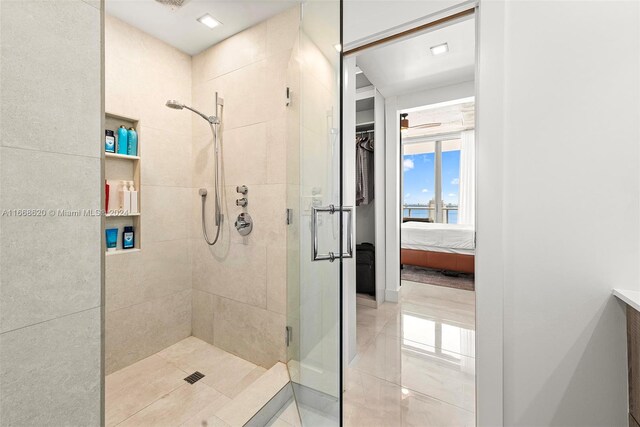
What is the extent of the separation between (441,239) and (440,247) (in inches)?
5.0

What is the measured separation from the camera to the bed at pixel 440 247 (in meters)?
3.82

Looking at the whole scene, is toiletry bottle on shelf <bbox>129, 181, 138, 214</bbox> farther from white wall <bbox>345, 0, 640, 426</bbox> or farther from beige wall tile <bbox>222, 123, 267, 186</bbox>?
white wall <bbox>345, 0, 640, 426</bbox>

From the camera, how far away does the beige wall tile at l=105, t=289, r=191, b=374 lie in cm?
172

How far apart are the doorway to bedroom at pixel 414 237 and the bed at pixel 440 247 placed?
2 cm

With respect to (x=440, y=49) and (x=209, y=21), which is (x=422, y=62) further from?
(x=209, y=21)

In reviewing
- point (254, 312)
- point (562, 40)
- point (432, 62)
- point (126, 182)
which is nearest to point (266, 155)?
point (126, 182)

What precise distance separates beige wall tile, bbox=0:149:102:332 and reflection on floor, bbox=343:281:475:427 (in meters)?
1.42

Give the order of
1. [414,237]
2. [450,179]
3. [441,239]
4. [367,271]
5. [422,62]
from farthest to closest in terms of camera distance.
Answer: [450,179]
[414,237]
[441,239]
[367,271]
[422,62]

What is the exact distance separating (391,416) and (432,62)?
303cm

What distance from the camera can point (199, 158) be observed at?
83.5 inches

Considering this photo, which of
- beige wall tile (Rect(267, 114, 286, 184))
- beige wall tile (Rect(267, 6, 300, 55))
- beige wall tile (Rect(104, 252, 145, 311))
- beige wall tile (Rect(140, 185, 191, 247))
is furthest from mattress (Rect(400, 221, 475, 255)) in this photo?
beige wall tile (Rect(104, 252, 145, 311))

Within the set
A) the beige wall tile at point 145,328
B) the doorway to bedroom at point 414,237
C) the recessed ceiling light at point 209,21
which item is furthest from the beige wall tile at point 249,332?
the recessed ceiling light at point 209,21

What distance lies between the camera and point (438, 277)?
13.3 ft

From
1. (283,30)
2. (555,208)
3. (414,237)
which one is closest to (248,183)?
(283,30)
